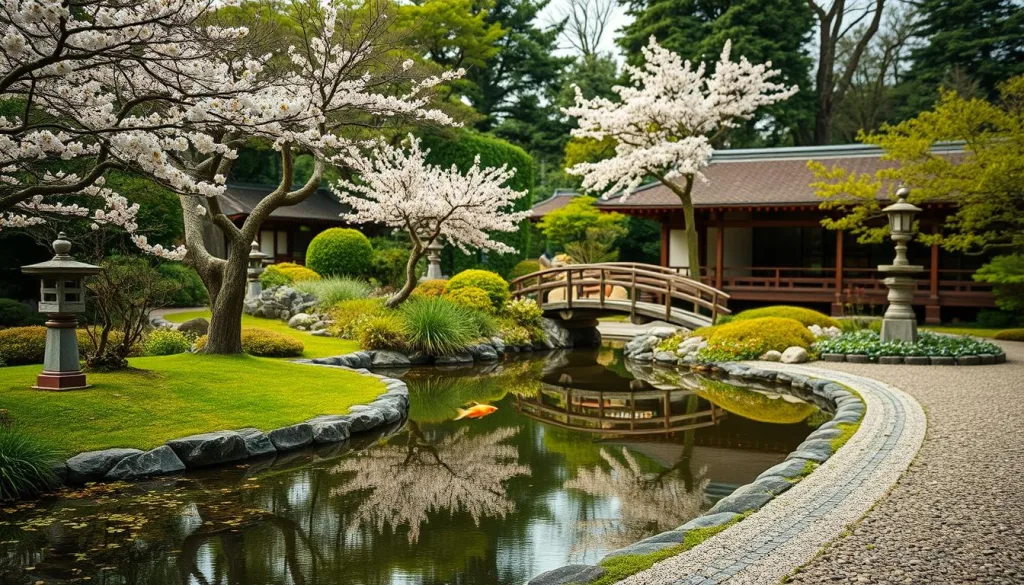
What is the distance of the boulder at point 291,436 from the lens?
26.7 feet

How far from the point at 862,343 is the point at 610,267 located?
637 centimetres

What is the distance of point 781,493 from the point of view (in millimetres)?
5824

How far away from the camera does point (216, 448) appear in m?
7.57

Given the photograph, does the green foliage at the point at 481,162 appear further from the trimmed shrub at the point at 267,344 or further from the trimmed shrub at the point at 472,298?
the trimmed shrub at the point at 267,344

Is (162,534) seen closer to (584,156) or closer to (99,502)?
(99,502)

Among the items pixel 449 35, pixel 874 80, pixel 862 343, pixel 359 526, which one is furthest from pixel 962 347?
pixel 874 80

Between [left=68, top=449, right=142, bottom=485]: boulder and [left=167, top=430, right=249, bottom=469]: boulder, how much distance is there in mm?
472

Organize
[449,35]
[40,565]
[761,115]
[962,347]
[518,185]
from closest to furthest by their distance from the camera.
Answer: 1. [40,565]
2. [962,347]
3. [518,185]
4. [449,35]
5. [761,115]

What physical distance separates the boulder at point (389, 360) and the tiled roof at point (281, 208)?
13.5m

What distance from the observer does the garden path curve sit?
13.8 feet

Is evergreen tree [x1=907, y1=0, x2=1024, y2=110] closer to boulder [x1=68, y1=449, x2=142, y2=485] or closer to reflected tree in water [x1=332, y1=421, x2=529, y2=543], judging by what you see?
reflected tree in water [x1=332, y1=421, x2=529, y2=543]

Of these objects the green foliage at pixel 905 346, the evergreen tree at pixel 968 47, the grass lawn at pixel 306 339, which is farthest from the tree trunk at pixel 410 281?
the evergreen tree at pixel 968 47

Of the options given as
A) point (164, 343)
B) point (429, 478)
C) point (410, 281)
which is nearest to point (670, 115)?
point (410, 281)

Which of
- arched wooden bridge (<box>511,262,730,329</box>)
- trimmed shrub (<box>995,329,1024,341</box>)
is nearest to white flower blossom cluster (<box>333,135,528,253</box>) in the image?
arched wooden bridge (<box>511,262,730,329</box>)
